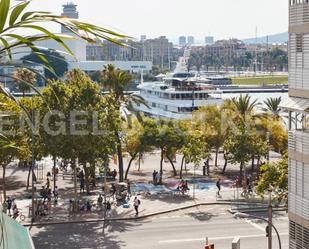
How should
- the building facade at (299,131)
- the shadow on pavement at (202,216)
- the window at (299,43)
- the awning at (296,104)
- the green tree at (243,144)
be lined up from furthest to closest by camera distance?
1. the green tree at (243,144)
2. the shadow on pavement at (202,216)
3. the window at (299,43)
4. the building facade at (299,131)
5. the awning at (296,104)

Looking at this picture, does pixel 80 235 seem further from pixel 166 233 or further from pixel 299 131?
pixel 299 131

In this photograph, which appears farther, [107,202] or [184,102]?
[184,102]

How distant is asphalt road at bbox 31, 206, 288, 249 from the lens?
3028 cm

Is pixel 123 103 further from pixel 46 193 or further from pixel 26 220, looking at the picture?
pixel 26 220

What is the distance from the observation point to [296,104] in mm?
17797

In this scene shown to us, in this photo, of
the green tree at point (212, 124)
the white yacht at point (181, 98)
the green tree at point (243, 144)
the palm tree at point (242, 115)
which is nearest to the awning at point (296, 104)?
the green tree at point (243, 144)

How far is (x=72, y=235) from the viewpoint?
32094 mm

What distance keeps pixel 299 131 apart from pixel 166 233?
15.9 m

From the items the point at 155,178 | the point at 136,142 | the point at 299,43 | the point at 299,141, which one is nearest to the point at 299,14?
the point at 299,43

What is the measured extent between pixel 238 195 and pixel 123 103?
11118 millimetres

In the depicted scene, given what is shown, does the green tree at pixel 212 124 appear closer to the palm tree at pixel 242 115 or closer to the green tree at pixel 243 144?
the palm tree at pixel 242 115

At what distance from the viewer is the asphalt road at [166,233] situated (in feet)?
99.3

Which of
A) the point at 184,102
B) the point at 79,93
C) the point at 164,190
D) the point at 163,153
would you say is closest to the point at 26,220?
the point at 79,93

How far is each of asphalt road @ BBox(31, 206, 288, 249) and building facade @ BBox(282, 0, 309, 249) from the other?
1190 cm
